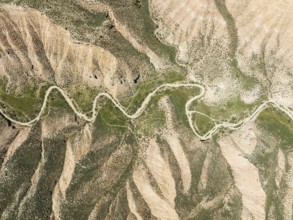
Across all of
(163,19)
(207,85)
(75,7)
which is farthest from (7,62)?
(207,85)

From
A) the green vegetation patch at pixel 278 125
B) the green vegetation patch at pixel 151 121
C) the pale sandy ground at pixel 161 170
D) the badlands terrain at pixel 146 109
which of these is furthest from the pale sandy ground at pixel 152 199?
the green vegetation patch at pixel 278 125

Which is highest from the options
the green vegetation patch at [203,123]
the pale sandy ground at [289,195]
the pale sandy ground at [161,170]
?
the green vegetation patch at [203,123]

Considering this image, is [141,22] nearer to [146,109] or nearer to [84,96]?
[146,109]

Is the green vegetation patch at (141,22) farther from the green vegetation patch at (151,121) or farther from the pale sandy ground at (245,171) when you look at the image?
the pale sandy ground at (245,171)

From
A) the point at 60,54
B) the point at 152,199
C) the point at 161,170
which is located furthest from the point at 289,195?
the point at 60,54

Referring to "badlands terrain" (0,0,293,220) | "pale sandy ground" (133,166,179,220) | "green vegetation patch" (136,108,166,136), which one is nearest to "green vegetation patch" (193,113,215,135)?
"badlands terrain" (0,0,293,220)

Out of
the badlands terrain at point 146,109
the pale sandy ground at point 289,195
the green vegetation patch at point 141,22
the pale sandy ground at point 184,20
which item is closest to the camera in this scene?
the badlands terrain at point 146,109

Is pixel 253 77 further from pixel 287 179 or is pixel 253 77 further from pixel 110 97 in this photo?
pixel 110 97
